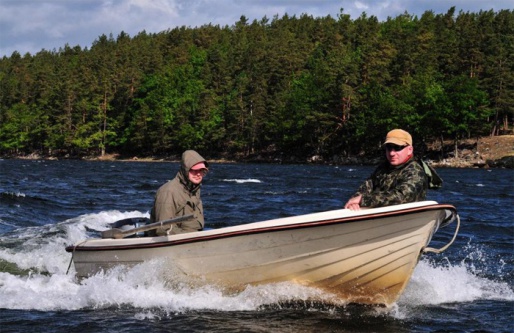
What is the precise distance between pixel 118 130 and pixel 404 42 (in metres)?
48.7

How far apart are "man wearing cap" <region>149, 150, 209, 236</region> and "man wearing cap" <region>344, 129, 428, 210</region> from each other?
2.14 meters

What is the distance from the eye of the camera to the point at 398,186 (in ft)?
27.5

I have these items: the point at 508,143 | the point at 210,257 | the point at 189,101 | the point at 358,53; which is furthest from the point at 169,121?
the point at 210,257

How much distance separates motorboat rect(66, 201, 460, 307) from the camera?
818 cm

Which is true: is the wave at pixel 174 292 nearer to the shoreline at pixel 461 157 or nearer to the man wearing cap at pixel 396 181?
the man wearing cap at pixel 396 181

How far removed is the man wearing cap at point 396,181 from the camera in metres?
8.27

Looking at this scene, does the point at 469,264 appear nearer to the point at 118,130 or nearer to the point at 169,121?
the point at 169,121

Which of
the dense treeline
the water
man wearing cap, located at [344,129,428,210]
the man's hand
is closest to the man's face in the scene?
man wearing cap, located at [344,129,428,210]

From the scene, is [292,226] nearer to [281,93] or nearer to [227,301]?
[227,301]

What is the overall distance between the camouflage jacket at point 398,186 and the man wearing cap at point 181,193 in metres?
2.25

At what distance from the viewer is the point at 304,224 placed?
8.28m

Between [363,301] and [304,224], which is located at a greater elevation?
[304,224]

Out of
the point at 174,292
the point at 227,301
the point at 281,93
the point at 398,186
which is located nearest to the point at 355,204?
the point at 398,186

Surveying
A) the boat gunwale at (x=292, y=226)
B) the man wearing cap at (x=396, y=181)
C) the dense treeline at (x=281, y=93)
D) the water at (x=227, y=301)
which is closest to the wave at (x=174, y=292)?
the water at (x=227, y=301)
